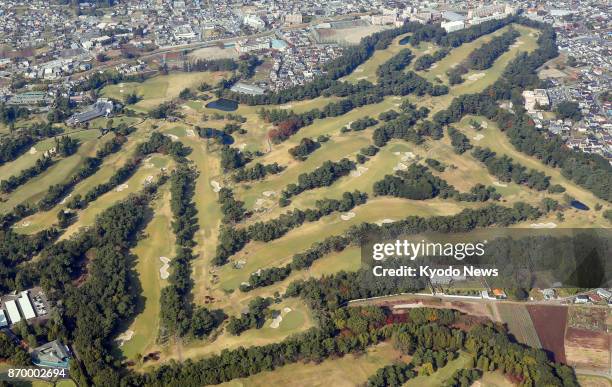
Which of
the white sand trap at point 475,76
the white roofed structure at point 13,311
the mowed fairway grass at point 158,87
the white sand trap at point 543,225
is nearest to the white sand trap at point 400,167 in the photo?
the white sand trap at point 543,225

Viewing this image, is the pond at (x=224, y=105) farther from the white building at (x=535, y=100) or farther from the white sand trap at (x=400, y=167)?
the white building at (x=535, y=100)

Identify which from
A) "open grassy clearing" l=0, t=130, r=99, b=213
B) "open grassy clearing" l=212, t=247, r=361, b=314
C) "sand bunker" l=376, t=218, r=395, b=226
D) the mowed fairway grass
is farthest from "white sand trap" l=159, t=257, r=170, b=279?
the mowed fairway grass

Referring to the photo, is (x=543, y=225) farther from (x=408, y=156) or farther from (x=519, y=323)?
(x=408, y=156)

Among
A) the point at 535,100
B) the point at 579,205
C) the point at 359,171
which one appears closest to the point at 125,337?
the point at 359,171

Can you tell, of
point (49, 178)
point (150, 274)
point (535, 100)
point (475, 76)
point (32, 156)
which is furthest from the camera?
point (475, 76)

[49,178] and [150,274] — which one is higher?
[49,178]

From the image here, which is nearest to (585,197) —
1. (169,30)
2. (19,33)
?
(169,30)

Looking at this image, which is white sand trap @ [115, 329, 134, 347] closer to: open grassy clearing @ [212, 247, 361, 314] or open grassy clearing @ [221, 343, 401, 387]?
open grassy clearing @ [212, 247, 361, 314]

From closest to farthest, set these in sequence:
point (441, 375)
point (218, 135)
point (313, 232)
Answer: point (441, 375)
point (313, 232)
point (218, 135)
